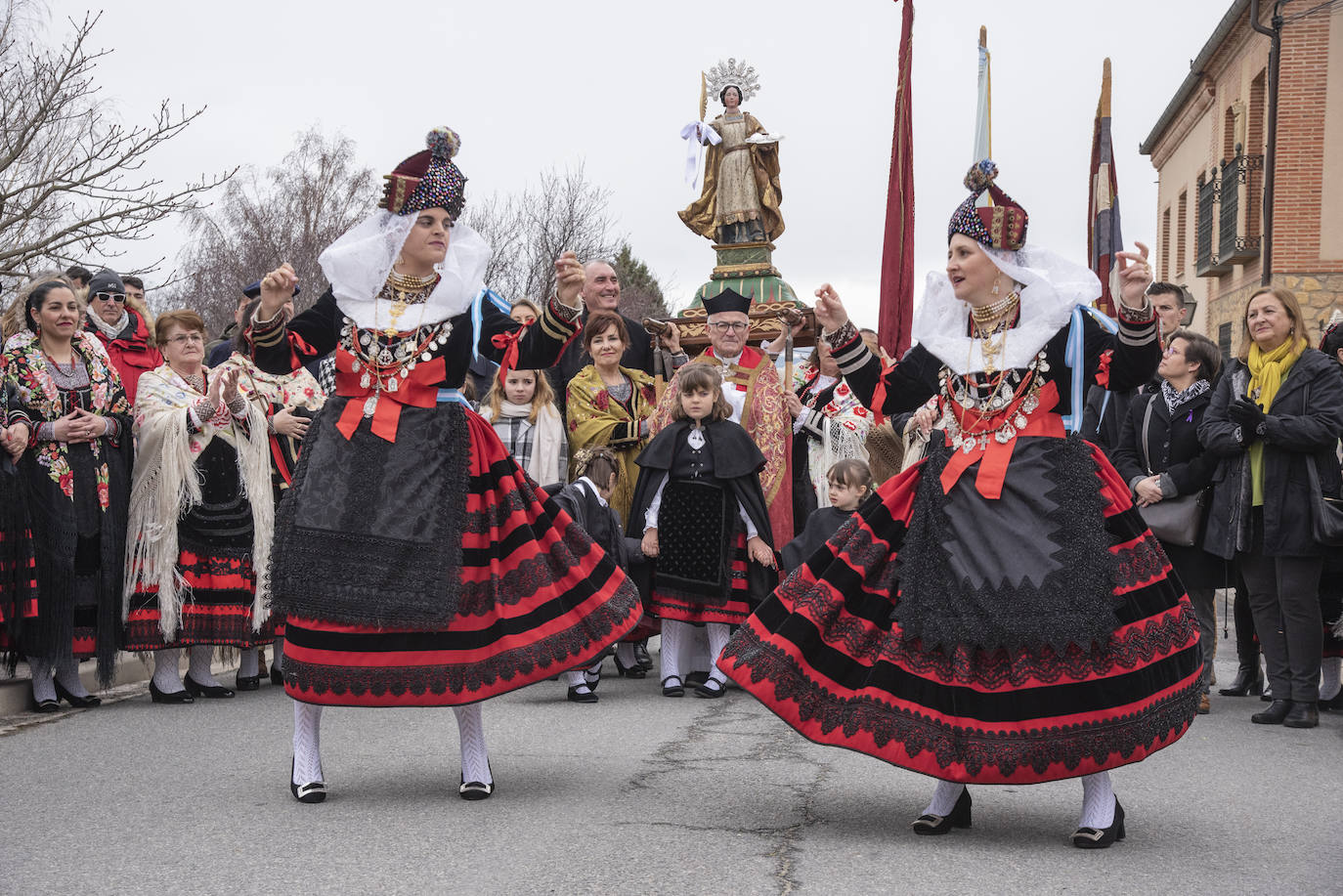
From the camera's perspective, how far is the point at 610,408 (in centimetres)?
907

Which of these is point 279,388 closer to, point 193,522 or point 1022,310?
point 193,522

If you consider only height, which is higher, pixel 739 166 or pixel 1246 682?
pixel 739 166

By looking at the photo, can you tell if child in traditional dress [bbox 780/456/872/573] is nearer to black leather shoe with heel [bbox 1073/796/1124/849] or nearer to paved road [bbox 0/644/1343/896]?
paved road [bbox 0/644/1343/896]

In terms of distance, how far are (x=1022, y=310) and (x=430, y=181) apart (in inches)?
81.9

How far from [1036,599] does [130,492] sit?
202 inches

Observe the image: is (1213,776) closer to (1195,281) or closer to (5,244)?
(5,244)

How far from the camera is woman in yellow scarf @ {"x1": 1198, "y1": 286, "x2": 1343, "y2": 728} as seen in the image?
7.14 m

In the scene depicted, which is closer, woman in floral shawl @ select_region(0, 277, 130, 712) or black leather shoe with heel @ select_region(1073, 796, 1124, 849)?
black leather shoe with heel @ select_region(1073, 796, 1124, 849)

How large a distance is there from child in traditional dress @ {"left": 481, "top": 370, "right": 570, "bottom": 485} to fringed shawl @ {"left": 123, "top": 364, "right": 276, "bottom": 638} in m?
1.50

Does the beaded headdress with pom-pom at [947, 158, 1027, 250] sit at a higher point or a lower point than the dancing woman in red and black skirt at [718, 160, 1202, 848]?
higher

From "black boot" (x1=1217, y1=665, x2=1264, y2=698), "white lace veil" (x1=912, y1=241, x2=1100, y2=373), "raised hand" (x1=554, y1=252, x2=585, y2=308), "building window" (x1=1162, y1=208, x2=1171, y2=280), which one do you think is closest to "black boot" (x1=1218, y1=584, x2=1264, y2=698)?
"black boot" (x1=1217, y1=665, x2=1264, y2=698)

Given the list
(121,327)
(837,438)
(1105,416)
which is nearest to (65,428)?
(121,327)

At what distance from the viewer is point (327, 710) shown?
23.5 ft

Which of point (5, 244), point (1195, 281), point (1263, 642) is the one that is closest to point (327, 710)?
point (1263, 642)
